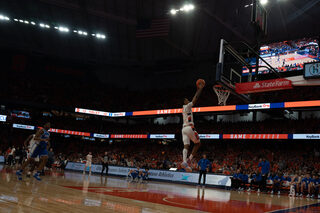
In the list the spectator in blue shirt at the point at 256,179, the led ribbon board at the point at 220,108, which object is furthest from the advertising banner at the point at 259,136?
the spectator in blue shirt at the point at 256,179

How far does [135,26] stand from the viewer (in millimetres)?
34094

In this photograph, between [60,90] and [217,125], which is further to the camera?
[60,90]

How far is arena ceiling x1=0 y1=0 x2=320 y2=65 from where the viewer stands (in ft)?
92.2

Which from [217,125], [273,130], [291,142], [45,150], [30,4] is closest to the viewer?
[45,150]

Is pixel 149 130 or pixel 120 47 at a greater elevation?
pixel 120 47

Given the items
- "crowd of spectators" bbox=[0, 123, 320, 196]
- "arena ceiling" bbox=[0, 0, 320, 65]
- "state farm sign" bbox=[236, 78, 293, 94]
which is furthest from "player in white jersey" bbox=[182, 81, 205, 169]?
"arena ceiling" bbox=[0, 0, 320, 65]

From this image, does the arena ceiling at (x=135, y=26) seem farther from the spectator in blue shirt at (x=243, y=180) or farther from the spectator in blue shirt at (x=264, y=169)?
the spectator in blue shirt at (x=243, y=180)

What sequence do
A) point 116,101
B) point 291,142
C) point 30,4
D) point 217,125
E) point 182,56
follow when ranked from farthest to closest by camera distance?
point 116,101
point 182,56
point 30,4
point 217,125
point 291,142

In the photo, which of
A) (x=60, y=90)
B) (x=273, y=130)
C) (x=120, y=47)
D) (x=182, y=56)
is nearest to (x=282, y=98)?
(x=273, y=130)

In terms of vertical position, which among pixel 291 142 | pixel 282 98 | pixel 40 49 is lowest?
pixel 291 142

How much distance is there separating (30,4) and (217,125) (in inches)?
953

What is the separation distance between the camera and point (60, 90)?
39.0 meters

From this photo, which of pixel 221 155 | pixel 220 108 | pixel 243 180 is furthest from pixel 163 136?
pixel 243 180

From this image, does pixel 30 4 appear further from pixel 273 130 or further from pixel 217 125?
pixel 273 130
